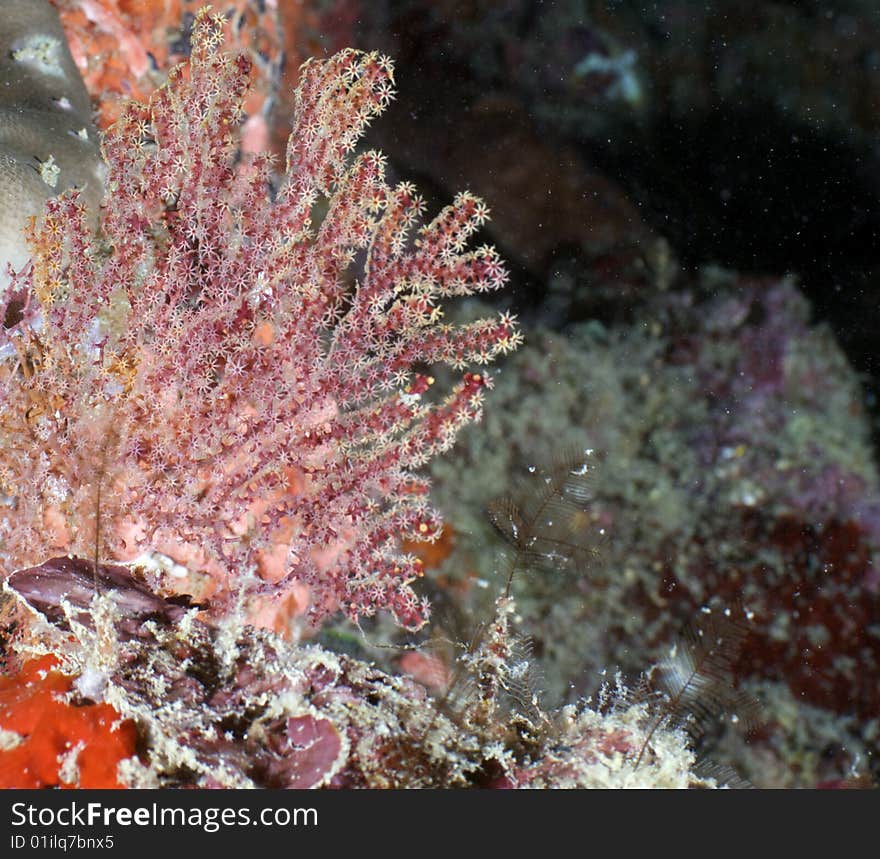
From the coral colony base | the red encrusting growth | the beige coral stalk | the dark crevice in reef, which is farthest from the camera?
the dark crevice in reef

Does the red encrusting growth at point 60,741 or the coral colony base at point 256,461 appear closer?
the red encrusting growth at point 60,741

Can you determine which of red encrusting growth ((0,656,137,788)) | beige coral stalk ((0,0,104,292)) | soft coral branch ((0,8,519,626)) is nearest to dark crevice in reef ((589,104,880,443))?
soft coral branch ((0,8,519,626))

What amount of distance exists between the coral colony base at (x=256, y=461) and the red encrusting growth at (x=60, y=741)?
8 centimetres

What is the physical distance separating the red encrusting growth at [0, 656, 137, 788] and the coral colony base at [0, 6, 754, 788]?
8 cm

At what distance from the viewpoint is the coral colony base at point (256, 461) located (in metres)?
1.90

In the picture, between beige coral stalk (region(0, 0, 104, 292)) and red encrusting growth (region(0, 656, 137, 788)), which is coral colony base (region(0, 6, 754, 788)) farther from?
beige coral stalk (region(0, 0, 104, 292))

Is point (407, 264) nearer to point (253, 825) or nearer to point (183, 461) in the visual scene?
point (183, 461)

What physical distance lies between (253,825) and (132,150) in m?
2.16

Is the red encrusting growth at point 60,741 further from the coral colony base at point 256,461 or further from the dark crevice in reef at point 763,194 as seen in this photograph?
the dark crevice in reef at point 763,194

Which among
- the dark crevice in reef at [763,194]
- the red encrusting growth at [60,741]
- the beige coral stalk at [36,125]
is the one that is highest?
the dark crevice in reef at [763,194]

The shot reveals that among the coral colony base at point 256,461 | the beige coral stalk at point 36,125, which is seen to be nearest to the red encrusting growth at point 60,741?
the coral colony base at point 256,461

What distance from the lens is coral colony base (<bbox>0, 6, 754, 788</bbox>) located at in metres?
1.90

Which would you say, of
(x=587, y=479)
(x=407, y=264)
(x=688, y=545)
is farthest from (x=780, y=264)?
(x=407, y=264)

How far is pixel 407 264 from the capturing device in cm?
231
